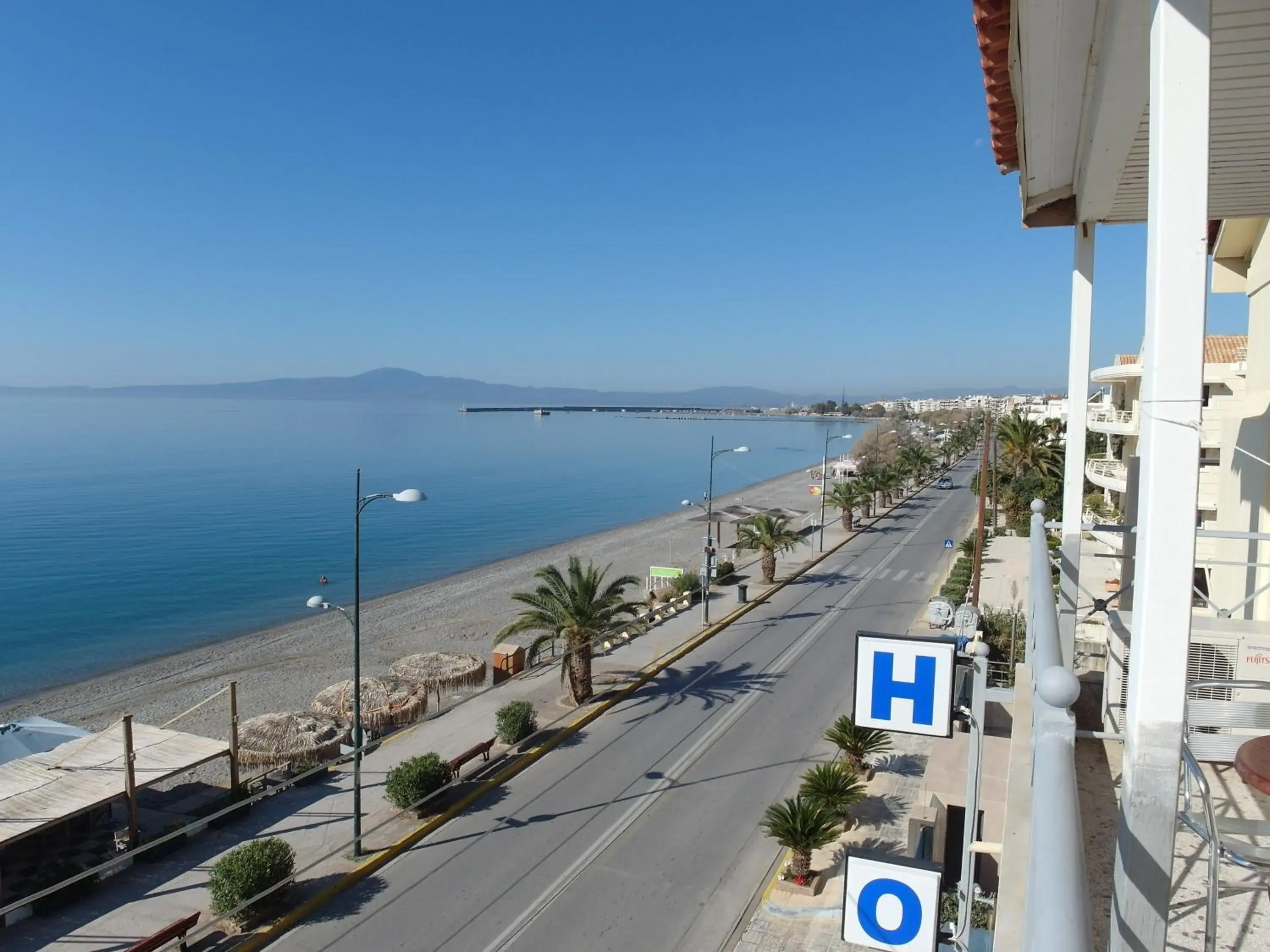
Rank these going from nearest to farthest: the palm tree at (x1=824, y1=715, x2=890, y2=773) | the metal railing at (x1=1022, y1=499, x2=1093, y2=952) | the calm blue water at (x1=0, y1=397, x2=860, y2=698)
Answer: the metal railing at (x1=1022, y1=499, x2=1093, y2=952), the palm tree at (x1=824, y1=715, x2=890, y2=773), the calm blue water at (x1=0, y1=397, x2=860, y2=698)

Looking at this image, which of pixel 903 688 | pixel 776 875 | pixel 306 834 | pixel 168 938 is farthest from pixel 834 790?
pixel 168 938

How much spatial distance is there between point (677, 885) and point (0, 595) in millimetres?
43983

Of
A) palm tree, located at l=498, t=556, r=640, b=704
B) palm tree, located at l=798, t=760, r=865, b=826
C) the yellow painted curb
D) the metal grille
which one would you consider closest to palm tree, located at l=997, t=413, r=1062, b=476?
palm tree, located at l=498, t=556, r=640, b=704

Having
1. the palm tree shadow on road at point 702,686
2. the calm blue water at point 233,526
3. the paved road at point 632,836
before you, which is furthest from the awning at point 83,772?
the calm blue water at point 233,526

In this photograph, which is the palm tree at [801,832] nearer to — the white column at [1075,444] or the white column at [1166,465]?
the white column at [1075,444]

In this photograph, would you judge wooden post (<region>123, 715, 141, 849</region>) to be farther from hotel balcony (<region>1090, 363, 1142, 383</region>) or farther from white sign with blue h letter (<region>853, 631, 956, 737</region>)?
hotel balcony (<region>1090, 363, 1142, 383</region>)

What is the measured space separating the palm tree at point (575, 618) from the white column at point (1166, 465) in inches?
718

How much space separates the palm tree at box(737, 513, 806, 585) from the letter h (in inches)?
1044

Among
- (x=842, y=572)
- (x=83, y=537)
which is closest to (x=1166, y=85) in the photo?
(x=842, y=572)

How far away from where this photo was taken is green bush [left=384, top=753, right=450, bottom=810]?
49.4 feet

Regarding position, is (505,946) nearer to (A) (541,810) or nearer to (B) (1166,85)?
(A) (541,810)

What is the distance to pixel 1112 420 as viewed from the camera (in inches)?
1156

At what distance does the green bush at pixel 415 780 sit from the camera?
15062 mm

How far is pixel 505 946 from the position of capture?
11.3 m
